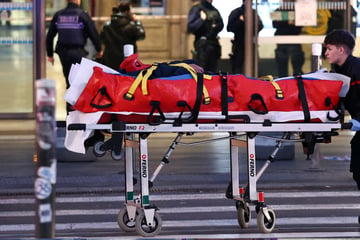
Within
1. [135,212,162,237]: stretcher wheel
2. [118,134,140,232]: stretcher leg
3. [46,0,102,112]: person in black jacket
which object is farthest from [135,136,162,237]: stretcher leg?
[46,0,102,112]: person in black jacket

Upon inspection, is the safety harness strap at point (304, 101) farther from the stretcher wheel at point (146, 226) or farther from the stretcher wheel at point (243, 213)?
the stretcher wheel at point (146, 226)

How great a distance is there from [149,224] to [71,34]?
8178 mm

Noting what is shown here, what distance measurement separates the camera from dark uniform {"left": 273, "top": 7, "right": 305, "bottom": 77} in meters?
17.3

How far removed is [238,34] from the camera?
1722cm

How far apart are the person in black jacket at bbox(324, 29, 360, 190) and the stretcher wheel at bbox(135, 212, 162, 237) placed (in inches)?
65.8

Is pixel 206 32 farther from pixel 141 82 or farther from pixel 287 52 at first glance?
pixel 141 82

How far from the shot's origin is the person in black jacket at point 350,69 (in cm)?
831

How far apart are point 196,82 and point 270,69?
953 cm

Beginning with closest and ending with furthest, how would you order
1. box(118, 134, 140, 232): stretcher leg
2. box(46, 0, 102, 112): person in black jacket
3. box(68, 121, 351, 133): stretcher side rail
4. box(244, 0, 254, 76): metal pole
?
1. box(68, 121, 351, 133): stretcher side rail
2. box(118, 134, 140, 232): stretcher leg
3. box(46, 0, 102, 112): person in black jacket
4. box(244, 0, 254, 76): metal pole

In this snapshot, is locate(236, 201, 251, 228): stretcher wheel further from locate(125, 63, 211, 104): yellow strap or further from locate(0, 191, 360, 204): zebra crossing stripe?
locate(0, 191, 360, 204): zebra crossing stripe

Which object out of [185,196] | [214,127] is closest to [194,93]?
[214,127]

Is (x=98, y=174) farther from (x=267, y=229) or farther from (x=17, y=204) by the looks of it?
(x=267, y=229)

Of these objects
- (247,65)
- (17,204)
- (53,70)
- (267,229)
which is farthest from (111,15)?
(267,229)

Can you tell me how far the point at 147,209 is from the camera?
8.14 metres
